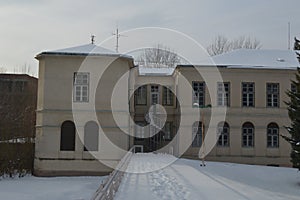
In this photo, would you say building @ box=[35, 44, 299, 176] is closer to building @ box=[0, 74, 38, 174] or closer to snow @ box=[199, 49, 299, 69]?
snow @ box=[199, 49, 299, 69]

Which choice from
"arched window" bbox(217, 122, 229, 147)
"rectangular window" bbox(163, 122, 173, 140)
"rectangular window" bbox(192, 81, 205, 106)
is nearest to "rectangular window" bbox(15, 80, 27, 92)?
"rectangular window" bbox(163, 122, 173, 140)

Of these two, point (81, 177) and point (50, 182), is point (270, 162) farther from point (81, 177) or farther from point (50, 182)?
point (50, 182)

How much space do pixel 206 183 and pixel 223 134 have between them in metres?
13.8

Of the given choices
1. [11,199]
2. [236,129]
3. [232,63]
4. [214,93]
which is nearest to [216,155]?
[236,129]

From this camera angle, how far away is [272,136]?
30.6 metres

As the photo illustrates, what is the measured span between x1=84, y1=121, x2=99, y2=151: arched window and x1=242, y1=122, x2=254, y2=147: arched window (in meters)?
10.3

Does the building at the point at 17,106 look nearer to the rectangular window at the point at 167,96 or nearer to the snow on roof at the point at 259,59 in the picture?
the rectangular window at the point at 167,96

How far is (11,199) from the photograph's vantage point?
22.8m

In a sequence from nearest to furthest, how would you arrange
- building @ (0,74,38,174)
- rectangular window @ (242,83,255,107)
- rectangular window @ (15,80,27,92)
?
rectangular window @ (242,83,255,107) < building @ (0,74,38,174) < rectangular window @ (15,80,27,92)

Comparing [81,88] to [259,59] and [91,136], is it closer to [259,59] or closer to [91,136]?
[91,136]

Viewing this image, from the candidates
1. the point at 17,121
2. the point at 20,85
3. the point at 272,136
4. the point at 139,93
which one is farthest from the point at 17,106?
the point at 272,136

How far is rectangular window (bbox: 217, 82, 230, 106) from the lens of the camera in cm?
3050

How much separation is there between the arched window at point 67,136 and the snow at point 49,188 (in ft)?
6.86

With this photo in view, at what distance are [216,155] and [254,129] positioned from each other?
330cm
